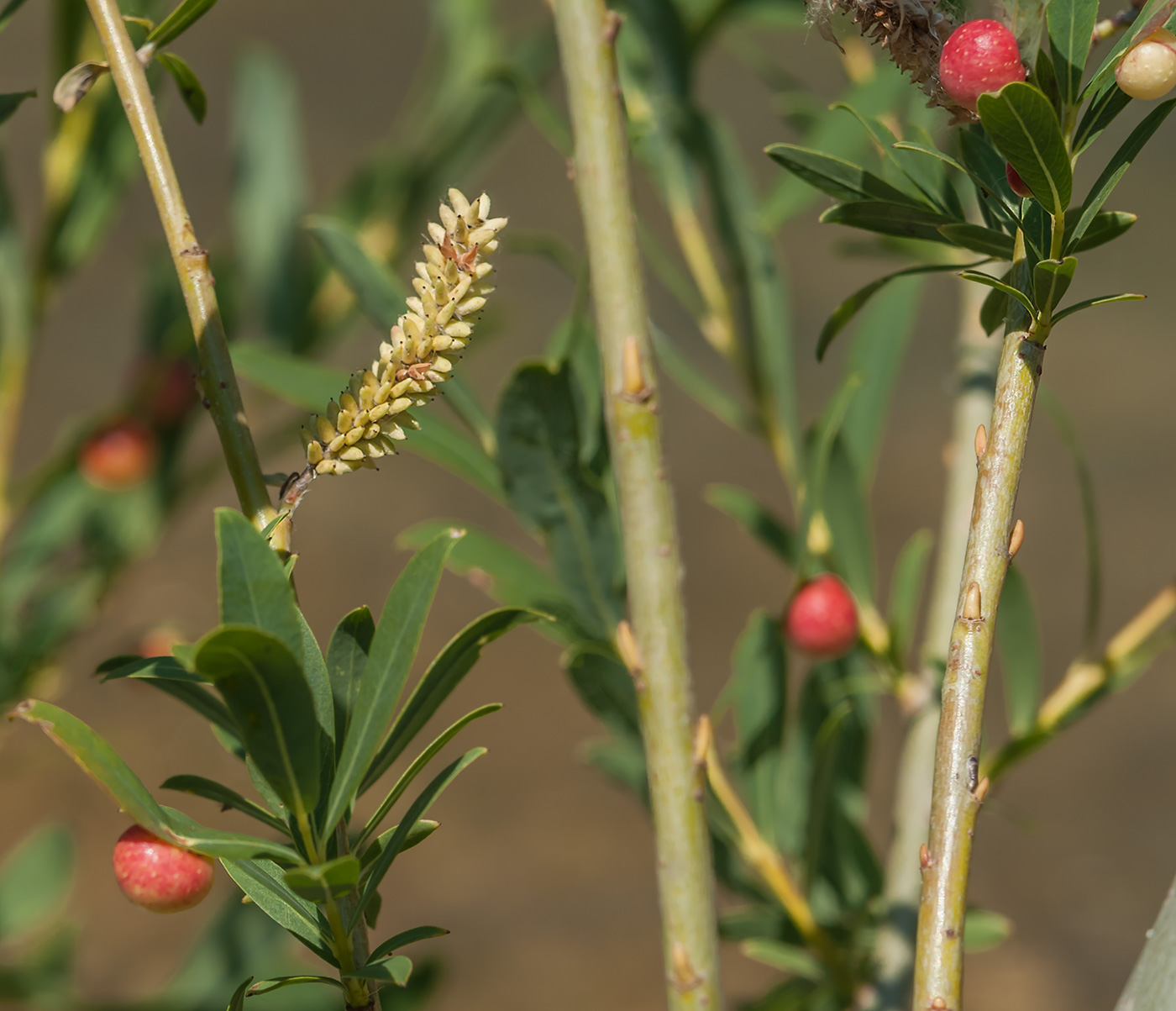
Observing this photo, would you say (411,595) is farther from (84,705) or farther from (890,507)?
(890,507)

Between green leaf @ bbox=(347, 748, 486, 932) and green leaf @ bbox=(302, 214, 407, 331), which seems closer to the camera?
green leaf @ bbox=(347, 748, 486, 932)

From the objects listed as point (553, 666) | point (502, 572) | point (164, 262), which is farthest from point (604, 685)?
point (553, 666)

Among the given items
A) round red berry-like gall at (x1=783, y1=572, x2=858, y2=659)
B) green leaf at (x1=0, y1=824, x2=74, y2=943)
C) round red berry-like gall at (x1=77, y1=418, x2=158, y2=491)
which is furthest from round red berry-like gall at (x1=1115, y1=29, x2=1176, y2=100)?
green leaf at (x1=0, y1=824, x2=74, y2=943)

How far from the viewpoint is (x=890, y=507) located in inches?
121

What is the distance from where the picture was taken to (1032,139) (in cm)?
25

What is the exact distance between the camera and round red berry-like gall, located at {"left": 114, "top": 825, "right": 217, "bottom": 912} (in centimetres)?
29

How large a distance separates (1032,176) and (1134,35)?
2.0 inches

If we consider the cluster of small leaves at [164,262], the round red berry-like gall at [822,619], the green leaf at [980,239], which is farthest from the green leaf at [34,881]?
the green leaf at [980,239]

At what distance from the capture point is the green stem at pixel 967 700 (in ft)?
0.88

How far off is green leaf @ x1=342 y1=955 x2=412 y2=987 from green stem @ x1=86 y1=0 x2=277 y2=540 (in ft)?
0.38

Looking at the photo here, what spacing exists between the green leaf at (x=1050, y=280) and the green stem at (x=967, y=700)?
11mm

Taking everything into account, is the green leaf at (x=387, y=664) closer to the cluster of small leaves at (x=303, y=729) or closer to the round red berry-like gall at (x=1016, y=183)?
the cluster of small leaves at (x=303, y=729)

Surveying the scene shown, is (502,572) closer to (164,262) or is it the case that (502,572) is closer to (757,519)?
(757,519)

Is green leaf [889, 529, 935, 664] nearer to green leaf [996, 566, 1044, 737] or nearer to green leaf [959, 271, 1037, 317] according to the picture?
Answer: green leaf [996, 566, 1044, 737]
